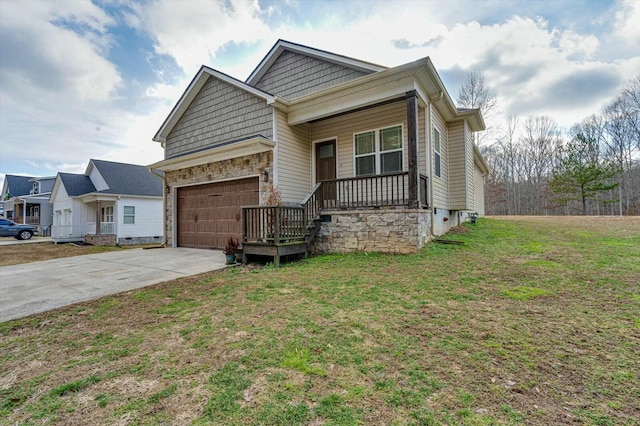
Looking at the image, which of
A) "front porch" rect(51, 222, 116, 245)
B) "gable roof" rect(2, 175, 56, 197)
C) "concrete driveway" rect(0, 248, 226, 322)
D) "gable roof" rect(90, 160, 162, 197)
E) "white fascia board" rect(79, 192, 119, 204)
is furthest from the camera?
"gable roof" rect(2, 175, 56, 197)

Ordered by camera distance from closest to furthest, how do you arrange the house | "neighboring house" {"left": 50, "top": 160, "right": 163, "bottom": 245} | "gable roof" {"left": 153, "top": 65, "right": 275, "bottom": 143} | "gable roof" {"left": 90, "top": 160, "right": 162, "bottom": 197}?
the house < "gable roof" {"left": 153, "top": 65, "right": 275, "bottom": 143} < "neighboring house" {"left": 50, "top": 160, "right": 163, "bottom": 245} < "gable roof" {"left": 90, "top": 160, "right": 162, "bottom": 197}

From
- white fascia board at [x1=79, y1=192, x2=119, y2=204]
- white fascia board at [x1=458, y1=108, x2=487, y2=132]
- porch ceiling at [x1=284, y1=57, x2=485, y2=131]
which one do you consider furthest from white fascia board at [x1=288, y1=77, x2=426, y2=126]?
white fascia board at [x1=79, y1=192, x2=119, y2=204]

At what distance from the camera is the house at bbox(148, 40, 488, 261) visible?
23.8 feet

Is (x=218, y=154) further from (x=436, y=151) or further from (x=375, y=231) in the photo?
(x=436, y=151)

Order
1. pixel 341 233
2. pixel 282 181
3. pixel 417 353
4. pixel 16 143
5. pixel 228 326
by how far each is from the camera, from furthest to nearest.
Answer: pixel 16 143 < pixel 282 181 < pixel 341 233 < pixel 228 326 < pixel 417 353

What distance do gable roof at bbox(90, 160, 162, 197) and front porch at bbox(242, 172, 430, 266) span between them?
15009 mm

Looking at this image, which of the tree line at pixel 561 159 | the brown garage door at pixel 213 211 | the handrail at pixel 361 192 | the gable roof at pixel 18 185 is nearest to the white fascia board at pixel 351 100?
the handrail at pixel 361 192

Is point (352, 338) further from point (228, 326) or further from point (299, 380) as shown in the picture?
point (228, 326)

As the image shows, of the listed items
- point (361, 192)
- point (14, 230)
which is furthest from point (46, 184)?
point (361, 192)

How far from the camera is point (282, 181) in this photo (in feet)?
28.7

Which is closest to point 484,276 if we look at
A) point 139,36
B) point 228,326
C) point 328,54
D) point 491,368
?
point 491,368

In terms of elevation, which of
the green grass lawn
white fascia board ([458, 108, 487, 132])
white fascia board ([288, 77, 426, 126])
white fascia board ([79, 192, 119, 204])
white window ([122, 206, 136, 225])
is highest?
white fascia board ([458, 108, 487, 132])

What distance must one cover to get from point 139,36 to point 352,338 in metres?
13.1

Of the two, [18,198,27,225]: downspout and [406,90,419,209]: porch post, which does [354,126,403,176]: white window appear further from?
[18,198,27,225]: downspout
